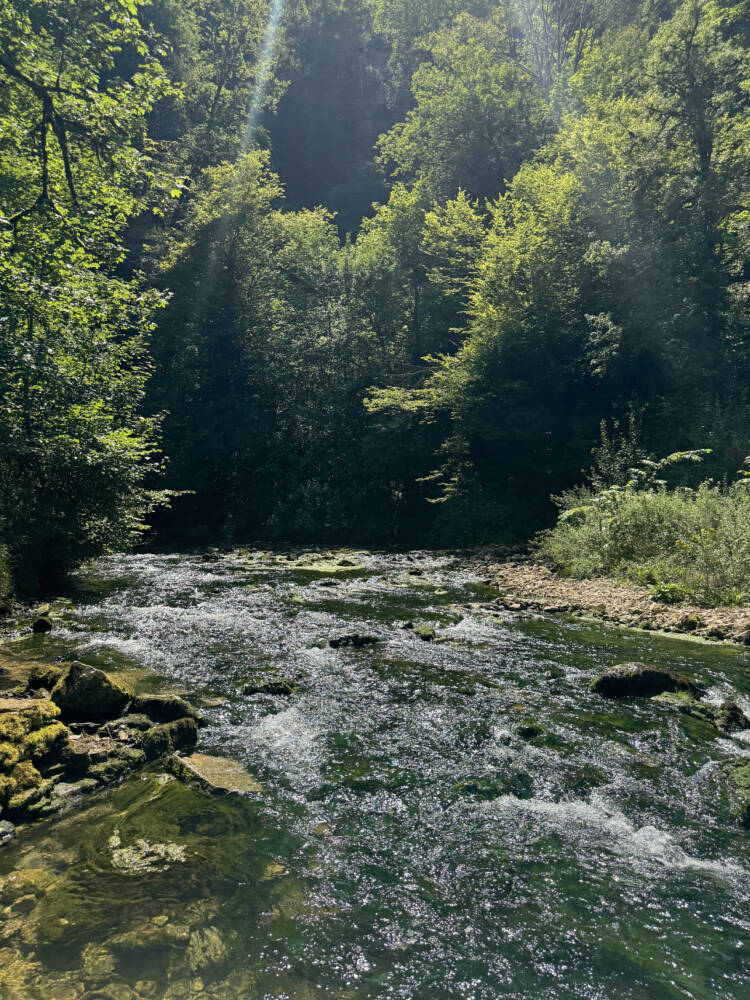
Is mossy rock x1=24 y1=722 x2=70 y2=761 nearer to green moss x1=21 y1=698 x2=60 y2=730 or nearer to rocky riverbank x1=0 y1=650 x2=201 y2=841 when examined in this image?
rocky riverbank x1=0 y1=650 x2=201 y2=841

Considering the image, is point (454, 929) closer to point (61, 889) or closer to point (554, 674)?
point (61, 889)

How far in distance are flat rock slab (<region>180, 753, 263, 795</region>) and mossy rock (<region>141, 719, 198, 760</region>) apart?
0.81 ft

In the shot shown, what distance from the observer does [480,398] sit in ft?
80.7

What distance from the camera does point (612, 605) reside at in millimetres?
11523

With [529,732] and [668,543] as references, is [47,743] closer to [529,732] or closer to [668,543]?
[529,732]

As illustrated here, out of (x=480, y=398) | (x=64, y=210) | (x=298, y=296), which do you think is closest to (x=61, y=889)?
(x=64, y=210)

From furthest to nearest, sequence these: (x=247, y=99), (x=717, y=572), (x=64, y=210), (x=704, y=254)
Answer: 1. (x=247, y=99)
2. (x=704, y=254)
3. (x=717, y=572)
4. (x=64, y=210)

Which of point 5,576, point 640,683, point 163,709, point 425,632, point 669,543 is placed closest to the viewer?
point 163,709

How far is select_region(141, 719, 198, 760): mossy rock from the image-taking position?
550 centimetres

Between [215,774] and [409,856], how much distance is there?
194 centimetres

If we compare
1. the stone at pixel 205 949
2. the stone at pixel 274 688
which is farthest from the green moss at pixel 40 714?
the stone at pixel 205 949

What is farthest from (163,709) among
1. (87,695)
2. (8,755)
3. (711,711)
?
(711,711)

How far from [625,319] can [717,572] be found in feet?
49.6

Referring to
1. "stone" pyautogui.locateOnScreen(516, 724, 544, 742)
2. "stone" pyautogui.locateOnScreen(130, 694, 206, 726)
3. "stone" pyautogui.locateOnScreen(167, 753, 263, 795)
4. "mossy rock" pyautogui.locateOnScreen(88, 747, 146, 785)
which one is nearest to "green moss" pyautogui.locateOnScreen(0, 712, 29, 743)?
"mossy rock" pyautogui.locateOnScreen(88, 747, 146, 785)
